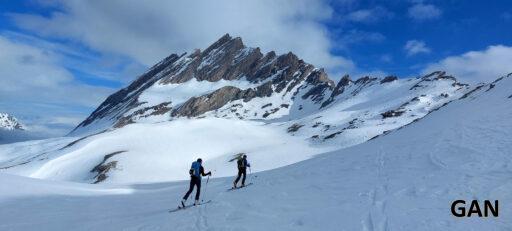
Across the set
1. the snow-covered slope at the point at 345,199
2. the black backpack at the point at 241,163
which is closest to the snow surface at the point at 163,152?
the black backpack at the point at 241,163

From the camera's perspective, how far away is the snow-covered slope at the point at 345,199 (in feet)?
46.1

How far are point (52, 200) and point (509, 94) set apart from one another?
142 ft

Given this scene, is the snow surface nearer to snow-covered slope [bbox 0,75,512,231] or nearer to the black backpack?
the black backpack

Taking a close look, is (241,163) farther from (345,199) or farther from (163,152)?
(163,152)

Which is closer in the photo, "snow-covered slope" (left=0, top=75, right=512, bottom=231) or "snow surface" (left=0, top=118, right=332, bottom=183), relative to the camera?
"snow-covered slope" (left=0, top=75, right=512, bottom=231)

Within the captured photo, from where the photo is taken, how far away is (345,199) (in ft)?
57.2

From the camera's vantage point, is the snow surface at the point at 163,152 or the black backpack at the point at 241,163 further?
the snow surface at the point at 163,152

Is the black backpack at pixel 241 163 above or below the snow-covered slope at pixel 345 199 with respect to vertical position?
above

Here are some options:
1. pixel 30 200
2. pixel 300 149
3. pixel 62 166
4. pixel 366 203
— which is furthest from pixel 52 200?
pixel 300 149

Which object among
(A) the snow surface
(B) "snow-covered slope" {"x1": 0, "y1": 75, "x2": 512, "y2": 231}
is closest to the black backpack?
(B) "snow-covered slope" {"x1": 0, "y1": 75, "x2": 512, "y2": 231}

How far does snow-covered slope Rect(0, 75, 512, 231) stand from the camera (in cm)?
1406

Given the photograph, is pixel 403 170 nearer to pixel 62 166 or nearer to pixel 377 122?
pixel 62 166

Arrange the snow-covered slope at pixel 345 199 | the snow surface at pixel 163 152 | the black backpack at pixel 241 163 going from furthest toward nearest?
1. the snow surface at pixel 163 152
2. the black backpack at pixel 241 163
3. the snow-covered slope at pixel 345 199

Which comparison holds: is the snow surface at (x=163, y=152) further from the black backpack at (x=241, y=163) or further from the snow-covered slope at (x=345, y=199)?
the snow-covered slope at (x=345, y=199)
